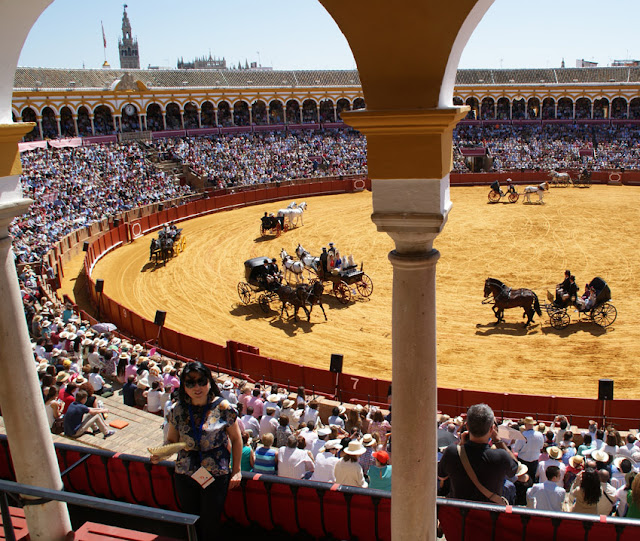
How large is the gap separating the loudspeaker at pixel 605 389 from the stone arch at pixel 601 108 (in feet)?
188

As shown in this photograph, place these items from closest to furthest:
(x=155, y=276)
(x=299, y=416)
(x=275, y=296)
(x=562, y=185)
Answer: (x=299, y=416)
(x=275, y=296)
(x=155, y=276)
(x=562, y=185)

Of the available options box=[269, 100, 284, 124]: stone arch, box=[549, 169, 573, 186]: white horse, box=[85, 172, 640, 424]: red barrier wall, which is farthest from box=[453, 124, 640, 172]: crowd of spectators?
box=[85, 172, 640, 424]: red barrier wall

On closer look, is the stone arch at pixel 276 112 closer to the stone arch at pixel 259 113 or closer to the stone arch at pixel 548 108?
the stone arch at pixel 259 113

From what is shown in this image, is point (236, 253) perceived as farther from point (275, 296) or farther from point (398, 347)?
point (398, 347)

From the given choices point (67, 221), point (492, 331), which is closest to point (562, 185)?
point (492, 331)

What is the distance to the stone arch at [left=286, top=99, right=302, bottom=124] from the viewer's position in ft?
193

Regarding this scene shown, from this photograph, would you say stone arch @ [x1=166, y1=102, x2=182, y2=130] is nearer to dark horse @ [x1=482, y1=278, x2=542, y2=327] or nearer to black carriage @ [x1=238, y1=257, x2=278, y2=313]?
black carriage @ [x1=238, y1=257, x2=278, y2=313]

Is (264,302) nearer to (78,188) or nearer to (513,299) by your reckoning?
(513,299)

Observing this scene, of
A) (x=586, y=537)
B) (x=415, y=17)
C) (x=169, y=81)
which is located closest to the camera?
(x=415, y=17)

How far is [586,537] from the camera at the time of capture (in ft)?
14.7

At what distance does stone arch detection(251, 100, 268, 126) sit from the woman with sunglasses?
5514cm

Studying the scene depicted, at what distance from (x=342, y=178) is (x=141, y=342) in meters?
28.7

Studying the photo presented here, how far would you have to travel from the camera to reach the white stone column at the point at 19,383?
4.91m

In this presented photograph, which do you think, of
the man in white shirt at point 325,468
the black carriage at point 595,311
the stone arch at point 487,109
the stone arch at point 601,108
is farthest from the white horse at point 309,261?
the stone arch at point 601,108
